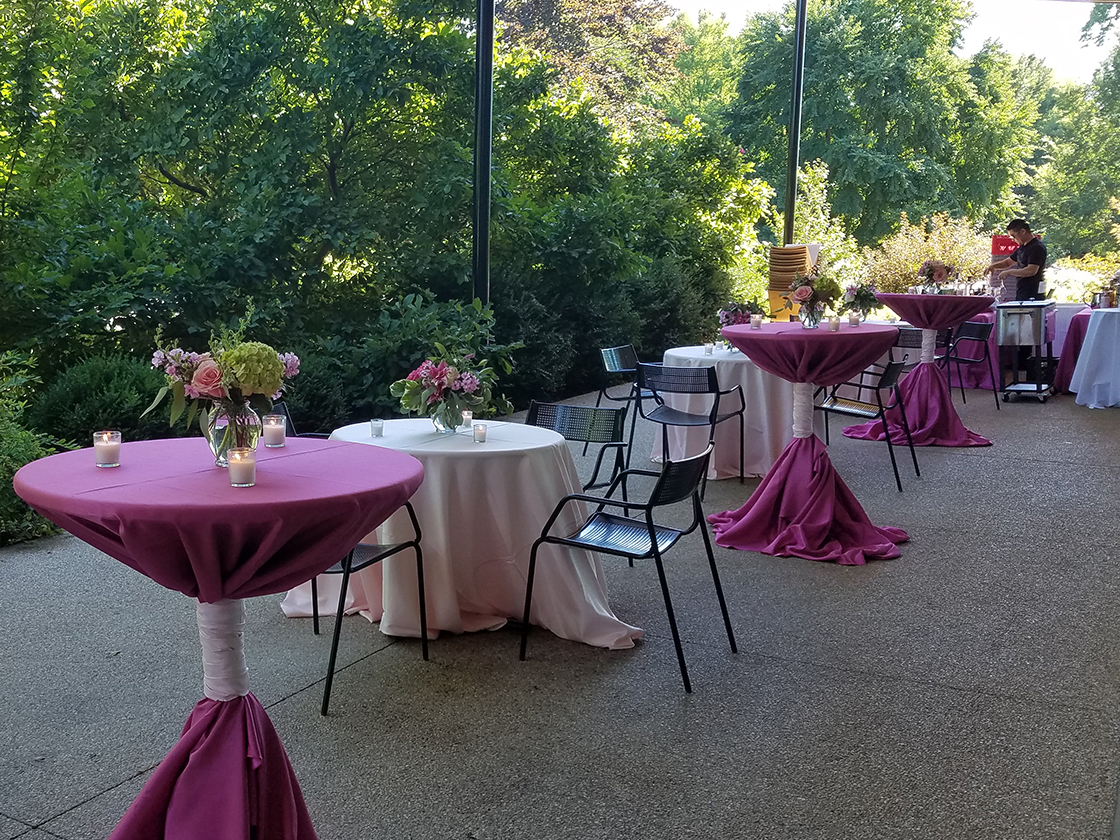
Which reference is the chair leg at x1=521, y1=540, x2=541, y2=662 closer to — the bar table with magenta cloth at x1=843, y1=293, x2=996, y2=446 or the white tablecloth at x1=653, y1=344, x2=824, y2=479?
the white tablecloth at x1=653, y1=344, x2=824, y2=479

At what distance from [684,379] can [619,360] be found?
1.14 m

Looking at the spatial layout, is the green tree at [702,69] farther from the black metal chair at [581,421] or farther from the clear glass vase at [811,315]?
the black metal chair at [581,421]

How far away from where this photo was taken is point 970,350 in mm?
10672

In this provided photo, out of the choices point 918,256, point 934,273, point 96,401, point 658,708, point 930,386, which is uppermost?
point 918,256

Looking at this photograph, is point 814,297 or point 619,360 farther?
point 619,360

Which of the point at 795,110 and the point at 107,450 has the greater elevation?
the point at 795,110

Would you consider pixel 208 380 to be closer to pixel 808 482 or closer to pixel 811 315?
pixel 808 482

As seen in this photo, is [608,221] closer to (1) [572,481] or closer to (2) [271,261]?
(2) [271,261]

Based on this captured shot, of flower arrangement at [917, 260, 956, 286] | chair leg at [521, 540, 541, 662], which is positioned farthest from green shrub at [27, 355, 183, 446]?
flower arrangement at [917, 260, 956, 286]

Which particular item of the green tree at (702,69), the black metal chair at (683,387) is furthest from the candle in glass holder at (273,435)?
the green tree at (702,69)

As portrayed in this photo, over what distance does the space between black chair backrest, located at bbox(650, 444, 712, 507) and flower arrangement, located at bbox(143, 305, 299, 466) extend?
4.03 ft

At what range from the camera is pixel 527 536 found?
370 centimetres

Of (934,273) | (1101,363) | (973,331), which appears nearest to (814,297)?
(934,273)

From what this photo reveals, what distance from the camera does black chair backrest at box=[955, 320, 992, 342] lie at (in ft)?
29.7
